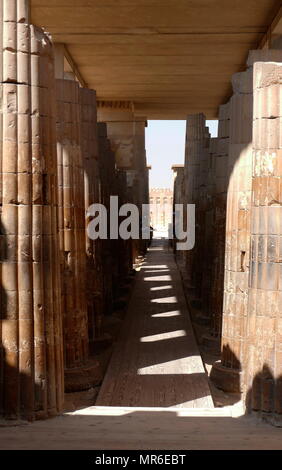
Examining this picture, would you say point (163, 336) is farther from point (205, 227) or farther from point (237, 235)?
point (237, 235)

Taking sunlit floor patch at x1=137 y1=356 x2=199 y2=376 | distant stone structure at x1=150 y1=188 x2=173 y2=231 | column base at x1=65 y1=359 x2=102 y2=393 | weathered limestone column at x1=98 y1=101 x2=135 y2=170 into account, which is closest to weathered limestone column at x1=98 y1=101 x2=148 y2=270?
weathered limestone column at x1=98 y1=101 x2=135 y2=170

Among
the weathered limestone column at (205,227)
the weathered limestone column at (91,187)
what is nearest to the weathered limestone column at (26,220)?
the weathered limestone column at (91,187)

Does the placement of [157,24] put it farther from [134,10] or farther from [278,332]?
[278,332]

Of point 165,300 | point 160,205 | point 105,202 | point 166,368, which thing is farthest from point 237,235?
point 160,205

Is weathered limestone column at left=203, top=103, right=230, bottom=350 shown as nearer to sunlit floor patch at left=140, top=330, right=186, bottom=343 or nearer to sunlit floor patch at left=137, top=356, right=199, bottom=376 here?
sunlit floor patch at left=140, top=330, right=186, bottom=343

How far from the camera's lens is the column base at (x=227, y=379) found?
1016cm

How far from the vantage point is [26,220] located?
741 centimetres

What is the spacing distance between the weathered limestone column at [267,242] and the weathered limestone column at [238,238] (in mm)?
2222

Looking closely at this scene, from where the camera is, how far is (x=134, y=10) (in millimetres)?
12867

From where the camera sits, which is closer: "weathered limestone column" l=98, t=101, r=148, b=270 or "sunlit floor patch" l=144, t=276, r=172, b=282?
"weathered limestone column" l=98, t=101, r=148, b=270

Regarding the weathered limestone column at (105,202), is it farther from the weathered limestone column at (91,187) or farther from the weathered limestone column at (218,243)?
the weathered limestone column at (218,243)

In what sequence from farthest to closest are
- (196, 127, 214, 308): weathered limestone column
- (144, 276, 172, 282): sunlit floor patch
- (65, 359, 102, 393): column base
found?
(144, 276, 172, 282): sunlit floor patch → (196, 127, 214, 308): weathered limestone column → (65, 359, 102, 393): column base

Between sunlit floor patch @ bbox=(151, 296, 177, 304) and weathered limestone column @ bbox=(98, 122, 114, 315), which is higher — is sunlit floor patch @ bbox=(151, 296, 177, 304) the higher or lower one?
the lower one

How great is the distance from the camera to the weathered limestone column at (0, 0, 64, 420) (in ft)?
23.9
